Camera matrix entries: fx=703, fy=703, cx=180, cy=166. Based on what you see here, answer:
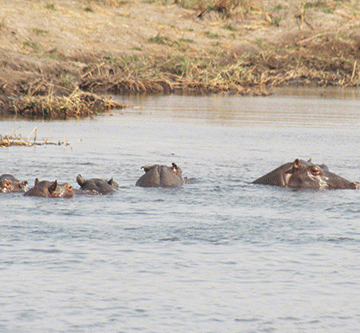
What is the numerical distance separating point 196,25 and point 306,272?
31.8m

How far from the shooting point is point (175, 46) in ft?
110

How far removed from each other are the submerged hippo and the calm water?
0.23 m

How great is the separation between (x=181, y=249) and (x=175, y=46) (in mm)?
27900

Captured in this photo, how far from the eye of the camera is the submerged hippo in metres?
9.54

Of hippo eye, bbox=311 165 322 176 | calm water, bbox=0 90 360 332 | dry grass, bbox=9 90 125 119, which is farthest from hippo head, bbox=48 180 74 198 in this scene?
dry grass, bbox=9 90 125 119

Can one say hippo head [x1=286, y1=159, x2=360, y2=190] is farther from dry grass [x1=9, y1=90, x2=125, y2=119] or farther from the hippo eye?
dry grass [x1=9, y1=90, x2=125, y2=119]

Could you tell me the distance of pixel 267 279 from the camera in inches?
223

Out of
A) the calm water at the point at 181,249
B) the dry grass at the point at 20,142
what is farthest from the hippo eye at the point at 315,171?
the dry grass at the point at 20,142

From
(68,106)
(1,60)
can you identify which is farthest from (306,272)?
(1,60)

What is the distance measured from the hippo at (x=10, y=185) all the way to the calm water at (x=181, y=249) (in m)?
0.19

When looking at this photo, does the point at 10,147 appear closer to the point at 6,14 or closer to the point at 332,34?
the point at 6,14

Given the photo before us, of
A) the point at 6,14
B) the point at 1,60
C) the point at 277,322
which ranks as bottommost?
the point at 277,322

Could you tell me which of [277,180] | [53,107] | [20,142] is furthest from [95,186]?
[53,107]

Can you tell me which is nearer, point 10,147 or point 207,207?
point 207,207
